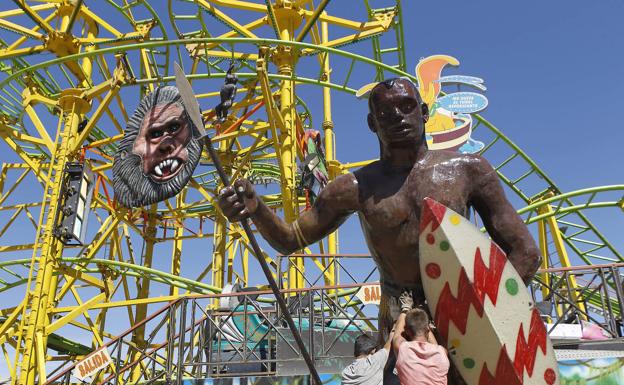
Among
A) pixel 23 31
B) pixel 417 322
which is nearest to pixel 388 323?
pixel 417 322

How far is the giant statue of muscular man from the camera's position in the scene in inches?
76.0

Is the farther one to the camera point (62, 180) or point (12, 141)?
point (12, 141)

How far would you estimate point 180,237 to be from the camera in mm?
13266

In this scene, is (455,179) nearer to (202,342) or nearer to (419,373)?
(419,373)

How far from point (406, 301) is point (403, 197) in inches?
14.5

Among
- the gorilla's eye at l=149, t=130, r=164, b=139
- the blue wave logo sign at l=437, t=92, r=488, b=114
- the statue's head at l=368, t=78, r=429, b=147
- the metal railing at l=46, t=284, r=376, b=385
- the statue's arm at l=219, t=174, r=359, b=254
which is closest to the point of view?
the statue's head at l=368, t=78, r=429, b=147

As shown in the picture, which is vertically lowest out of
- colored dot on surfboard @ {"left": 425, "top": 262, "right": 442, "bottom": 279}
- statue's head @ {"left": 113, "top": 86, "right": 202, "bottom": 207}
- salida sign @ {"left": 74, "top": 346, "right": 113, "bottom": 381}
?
salida sign @ {"left": 74, "top": 346, "right": 113, "bottom": 381}

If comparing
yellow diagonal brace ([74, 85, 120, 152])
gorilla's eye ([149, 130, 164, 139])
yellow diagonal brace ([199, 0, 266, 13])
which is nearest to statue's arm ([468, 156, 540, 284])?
gorilla's eye ([149, 130, 164, 139])

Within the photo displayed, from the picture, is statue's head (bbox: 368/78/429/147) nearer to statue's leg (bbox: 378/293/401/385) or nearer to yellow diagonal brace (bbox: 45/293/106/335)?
statue's leg (bbox: 378/293/401/385)

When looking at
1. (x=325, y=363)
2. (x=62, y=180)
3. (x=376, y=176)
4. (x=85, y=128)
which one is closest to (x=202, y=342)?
(x=325, y=363)

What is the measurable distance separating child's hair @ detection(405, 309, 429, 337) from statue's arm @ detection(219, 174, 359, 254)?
494 millimetres

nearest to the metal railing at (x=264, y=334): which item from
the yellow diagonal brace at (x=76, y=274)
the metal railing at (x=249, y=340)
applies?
the metal railing at (x=249, y=340)

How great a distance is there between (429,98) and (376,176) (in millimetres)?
7278

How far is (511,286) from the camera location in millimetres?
1693
